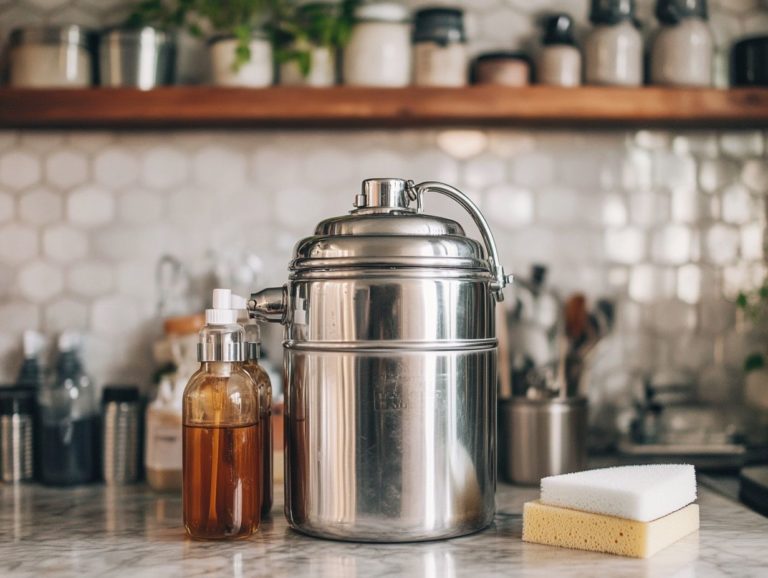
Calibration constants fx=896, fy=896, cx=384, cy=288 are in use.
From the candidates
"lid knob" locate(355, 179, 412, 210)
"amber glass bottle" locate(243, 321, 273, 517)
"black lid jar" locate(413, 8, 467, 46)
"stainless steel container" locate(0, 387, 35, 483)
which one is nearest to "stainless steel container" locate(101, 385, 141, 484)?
"stainless steel container" locate(0, 387, 35, 483)

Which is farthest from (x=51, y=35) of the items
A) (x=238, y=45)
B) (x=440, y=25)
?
(x=440, y=25)

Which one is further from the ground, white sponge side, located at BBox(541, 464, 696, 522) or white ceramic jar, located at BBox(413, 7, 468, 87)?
white ceramic jar, located at BBox(413, 7, 468, 87)

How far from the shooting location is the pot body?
1.04 meters

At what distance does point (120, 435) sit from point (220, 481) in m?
0.57

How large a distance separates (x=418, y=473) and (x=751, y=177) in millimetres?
1094

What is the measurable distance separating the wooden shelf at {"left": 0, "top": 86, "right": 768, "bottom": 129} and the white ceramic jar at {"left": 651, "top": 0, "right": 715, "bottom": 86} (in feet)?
0.13

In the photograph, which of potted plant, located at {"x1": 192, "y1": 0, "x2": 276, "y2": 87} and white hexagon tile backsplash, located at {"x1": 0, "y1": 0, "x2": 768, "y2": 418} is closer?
potted plant, located at {"x1": 192, "y1": 0, "x2": 276, "y2": 87}

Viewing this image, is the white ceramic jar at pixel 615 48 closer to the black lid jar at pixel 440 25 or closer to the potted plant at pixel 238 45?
the black lid jar at pixel 440 25

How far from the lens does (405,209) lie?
1132 mm

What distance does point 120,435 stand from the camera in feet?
5.13

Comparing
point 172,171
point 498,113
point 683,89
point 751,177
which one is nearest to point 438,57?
point 498,113

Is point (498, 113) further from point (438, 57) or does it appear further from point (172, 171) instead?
point (172, 171)

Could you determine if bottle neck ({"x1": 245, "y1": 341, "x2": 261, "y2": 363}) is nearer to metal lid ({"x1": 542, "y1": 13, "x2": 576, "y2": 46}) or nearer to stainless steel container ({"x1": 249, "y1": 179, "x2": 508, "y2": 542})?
stainless steel container ({"x1": 249, "y1": 179, "x2": 508, "y2": 542})

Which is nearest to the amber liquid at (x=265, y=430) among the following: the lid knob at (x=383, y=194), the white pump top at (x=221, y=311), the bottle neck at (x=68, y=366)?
the white pump top at (x=221, y=311)
